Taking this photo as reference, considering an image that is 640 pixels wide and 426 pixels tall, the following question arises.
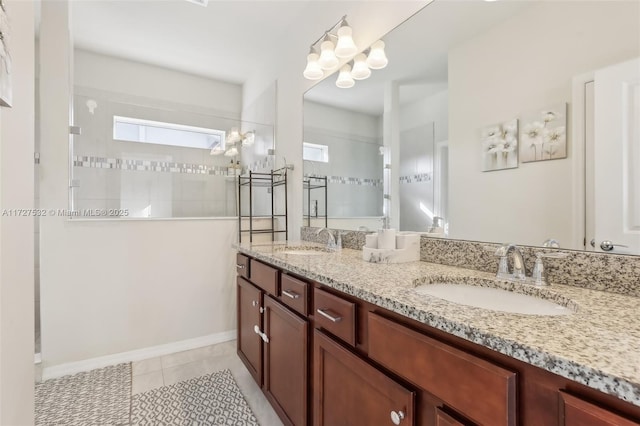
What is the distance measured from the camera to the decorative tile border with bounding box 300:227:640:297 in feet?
2.58

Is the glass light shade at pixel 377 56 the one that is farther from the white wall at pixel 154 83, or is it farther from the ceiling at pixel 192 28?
the white wall at pixel 154 83

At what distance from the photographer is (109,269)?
85.9 inches

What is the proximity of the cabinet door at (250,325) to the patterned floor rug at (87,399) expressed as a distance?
66 centimetres

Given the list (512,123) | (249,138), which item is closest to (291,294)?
(512,123)

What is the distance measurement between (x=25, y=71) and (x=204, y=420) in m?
1.70

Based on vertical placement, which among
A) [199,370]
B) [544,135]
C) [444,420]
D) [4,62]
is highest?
[4,62]

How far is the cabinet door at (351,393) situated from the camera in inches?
29.3

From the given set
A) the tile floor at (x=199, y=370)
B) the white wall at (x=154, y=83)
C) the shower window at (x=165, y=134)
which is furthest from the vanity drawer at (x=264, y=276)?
the white wall at (x=154, y=83)

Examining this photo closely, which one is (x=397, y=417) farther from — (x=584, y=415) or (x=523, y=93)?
(x=523, y=93)

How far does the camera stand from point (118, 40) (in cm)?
273

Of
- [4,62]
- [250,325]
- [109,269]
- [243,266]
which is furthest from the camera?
[109,269]

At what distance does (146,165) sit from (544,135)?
2683 millimetres

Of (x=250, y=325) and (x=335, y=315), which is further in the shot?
(x=250, y=325)

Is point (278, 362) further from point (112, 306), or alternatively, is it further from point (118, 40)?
point (118, 40)
